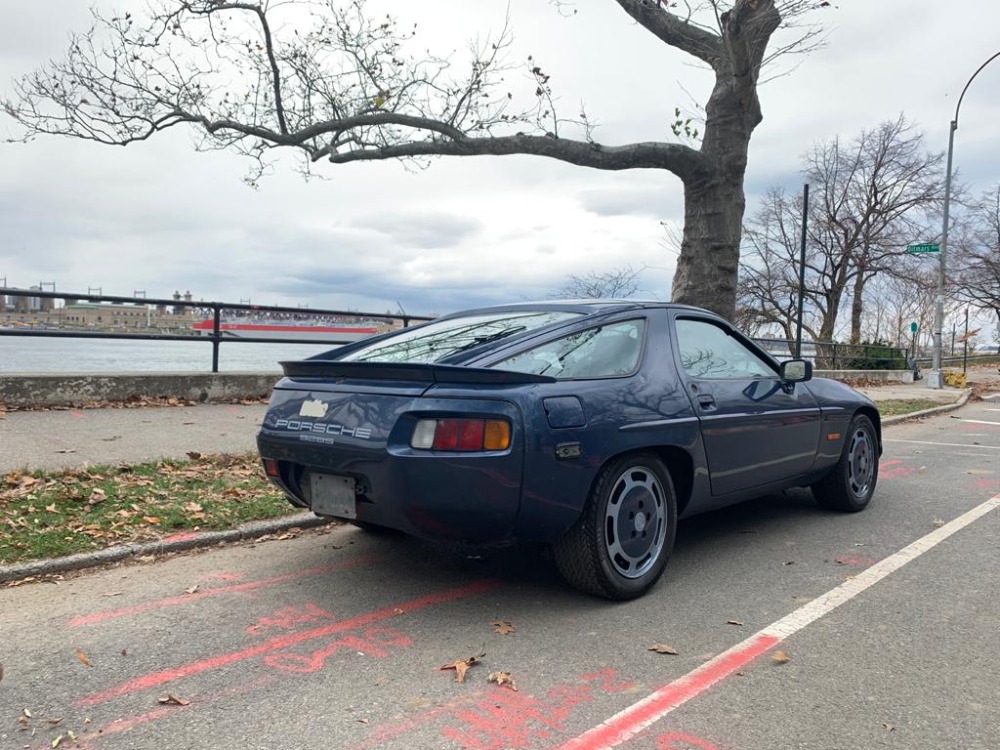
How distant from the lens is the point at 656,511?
4.16 metres

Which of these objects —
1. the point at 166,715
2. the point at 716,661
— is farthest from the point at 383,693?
the point at 716,661

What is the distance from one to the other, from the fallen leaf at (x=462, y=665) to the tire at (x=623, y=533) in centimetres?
72

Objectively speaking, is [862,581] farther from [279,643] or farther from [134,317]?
[134,317]

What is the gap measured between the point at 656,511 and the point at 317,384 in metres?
1.87

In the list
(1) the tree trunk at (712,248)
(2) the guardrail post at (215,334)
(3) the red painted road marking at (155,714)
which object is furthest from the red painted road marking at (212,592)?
(1) the tree trunk at (712,248)

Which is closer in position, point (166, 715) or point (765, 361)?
point (166, 715)

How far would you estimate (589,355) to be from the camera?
4.14 m

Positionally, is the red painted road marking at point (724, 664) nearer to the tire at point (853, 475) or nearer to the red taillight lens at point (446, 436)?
the tire at point (853, 475)

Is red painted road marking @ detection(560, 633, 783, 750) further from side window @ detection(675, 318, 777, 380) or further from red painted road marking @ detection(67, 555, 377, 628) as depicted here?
red painted road marking @ detection(67, 555, 377, 628)

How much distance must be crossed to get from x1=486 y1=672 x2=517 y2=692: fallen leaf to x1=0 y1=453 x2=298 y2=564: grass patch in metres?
2.62

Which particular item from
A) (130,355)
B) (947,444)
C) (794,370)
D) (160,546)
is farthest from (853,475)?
(130,355)

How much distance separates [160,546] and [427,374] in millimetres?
2212

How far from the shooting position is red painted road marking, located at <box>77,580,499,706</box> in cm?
302

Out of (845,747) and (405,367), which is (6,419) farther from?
(845,747)
